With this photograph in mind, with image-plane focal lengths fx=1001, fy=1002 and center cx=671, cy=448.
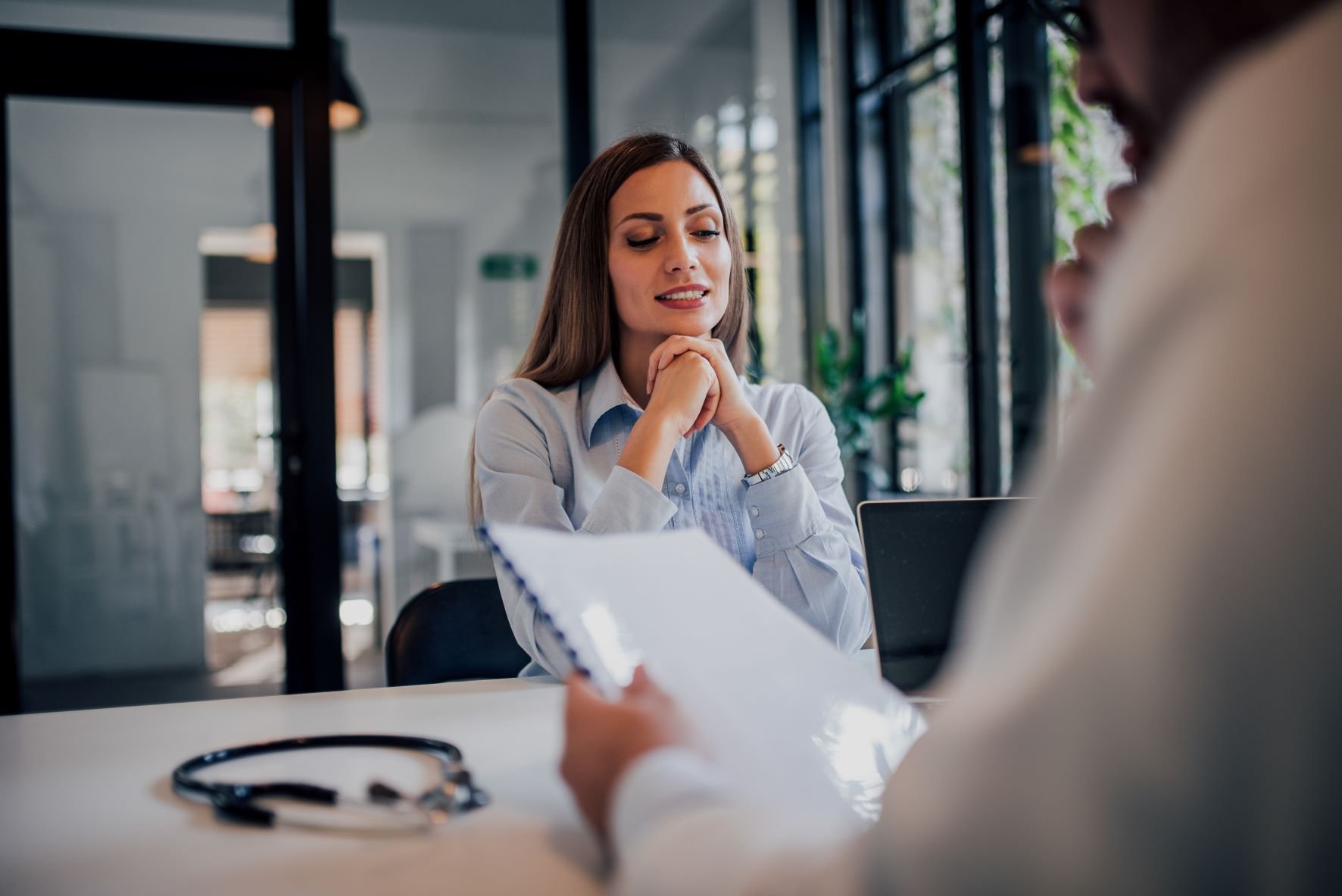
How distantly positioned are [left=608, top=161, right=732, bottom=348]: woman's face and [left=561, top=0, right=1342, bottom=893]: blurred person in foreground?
1.41 meters

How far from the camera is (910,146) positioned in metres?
4.45

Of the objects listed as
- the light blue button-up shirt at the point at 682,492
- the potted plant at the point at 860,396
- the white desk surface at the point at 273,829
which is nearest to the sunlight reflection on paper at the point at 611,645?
the white desk surface at the point at 273,829

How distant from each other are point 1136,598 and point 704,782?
0.25m

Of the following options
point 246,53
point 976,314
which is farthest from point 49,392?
point 976,314

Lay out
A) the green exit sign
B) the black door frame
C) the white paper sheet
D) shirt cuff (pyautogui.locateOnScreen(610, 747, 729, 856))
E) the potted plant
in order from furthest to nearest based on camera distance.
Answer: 1. the green exit sign
2. the potted plant
3. the black door frame
4. the white paper sheet
5. shirt cuff (pyautogui.locateOnScreen(610, 747, 729, 856))

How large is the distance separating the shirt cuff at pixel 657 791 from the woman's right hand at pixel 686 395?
3.25ft

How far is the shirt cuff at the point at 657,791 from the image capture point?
0.47 m

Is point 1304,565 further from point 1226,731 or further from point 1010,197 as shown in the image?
point 1010,197

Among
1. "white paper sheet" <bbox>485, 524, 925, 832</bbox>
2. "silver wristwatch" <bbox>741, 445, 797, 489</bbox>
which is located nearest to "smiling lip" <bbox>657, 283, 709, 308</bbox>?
"silver wristwatch" <bbox>741, 445, 797, 489</bbox>

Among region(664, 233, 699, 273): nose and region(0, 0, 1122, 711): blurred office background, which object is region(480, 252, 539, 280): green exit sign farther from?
region(664, 233, 699, 273): nose

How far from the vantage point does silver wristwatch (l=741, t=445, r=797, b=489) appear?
5.10 feet

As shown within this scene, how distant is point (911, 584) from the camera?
3.49ft

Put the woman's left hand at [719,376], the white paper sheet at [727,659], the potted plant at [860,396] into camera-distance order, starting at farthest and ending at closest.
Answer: the potted plant at [860,396]
the woman's left hand at [719,376]
the white paper sheet at [727,659]

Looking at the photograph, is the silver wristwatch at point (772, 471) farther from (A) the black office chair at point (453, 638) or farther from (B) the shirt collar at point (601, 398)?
(A) the black office chair at point (453, 638)
